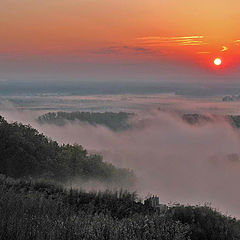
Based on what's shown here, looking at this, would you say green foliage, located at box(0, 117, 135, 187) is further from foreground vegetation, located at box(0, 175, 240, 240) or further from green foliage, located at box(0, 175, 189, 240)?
green foliage, located at box(0, 175, 189, 240)

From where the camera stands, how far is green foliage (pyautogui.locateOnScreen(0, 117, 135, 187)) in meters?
40.6

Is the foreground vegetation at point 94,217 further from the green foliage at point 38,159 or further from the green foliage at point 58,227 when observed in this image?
the green foliage at point 38,159

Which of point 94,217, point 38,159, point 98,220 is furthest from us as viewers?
point 38,159

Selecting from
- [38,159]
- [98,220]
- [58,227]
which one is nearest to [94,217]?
[98,220]

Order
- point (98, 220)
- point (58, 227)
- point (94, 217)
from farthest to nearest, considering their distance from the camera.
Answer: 1. point (94, 217)
2. point (98, 220)
3. point (58, 227)

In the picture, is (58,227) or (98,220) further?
(98,220)

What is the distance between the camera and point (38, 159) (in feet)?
153

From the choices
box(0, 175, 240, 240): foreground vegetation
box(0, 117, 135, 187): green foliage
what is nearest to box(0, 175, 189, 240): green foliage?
box(0, 175, 240, 240): foreground vegetation

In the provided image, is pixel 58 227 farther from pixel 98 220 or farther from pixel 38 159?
pixel 38 159

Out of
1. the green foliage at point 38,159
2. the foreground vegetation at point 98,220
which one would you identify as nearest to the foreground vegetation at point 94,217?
the foreground vegetation at point 98,220

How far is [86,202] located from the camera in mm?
11258

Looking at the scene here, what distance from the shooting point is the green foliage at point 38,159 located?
133 ft

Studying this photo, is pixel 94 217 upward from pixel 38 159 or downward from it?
downward

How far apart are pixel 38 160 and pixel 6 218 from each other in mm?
41048
